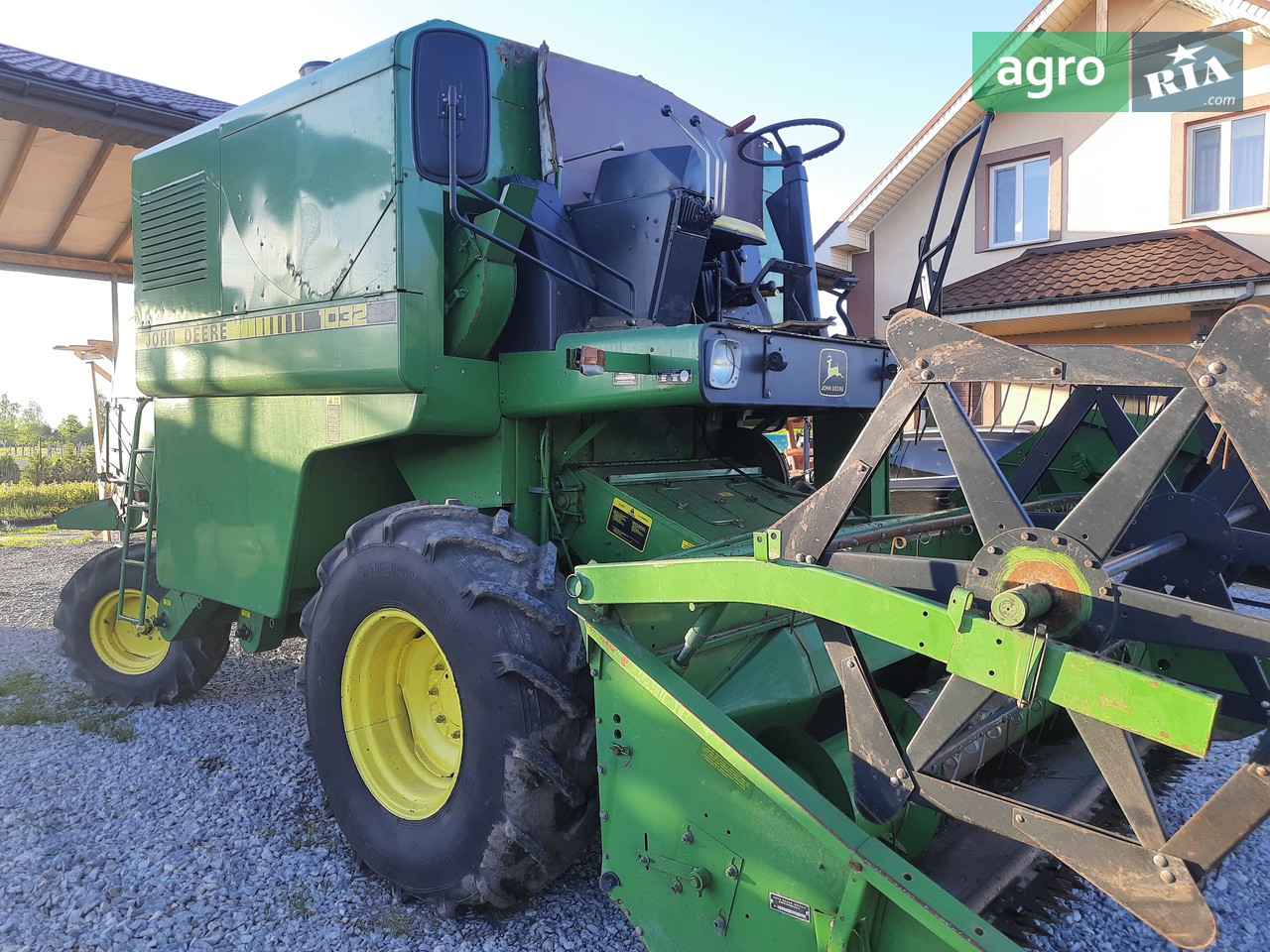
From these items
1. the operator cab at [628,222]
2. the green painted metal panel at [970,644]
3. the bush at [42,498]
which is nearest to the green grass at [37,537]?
the bush at [42,498]

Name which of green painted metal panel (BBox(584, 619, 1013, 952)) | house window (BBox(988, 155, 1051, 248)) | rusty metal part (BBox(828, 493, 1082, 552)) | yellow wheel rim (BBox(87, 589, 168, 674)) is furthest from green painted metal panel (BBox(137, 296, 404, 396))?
house window (BBox(988, 155, 1051, 248))

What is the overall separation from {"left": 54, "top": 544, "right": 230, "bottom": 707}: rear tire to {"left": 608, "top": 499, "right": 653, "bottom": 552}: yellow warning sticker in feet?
8.36

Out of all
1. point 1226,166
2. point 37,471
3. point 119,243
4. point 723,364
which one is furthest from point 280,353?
point 37,471

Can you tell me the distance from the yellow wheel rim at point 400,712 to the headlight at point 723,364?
126cm

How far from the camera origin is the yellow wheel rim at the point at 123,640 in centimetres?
491

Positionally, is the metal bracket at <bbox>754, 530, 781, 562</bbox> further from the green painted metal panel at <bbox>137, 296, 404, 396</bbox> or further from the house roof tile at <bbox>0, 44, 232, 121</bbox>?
the house roof tile at <bbox>0, 44, 232, 121</bbox>

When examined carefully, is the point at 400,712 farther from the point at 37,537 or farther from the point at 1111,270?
the point at 37,537

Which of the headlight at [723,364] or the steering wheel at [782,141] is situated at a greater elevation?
the steering wheel at [782,141]

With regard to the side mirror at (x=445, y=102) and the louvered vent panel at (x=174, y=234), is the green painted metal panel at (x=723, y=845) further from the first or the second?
the louvered vent panel at (x=174, y=234)

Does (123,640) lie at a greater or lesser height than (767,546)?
lesser

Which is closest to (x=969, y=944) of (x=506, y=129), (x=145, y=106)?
(x=506, y=129)

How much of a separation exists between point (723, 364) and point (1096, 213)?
10111 mm

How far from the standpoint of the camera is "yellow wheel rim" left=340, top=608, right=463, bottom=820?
118 inches

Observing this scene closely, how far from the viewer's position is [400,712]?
3.16 meters
